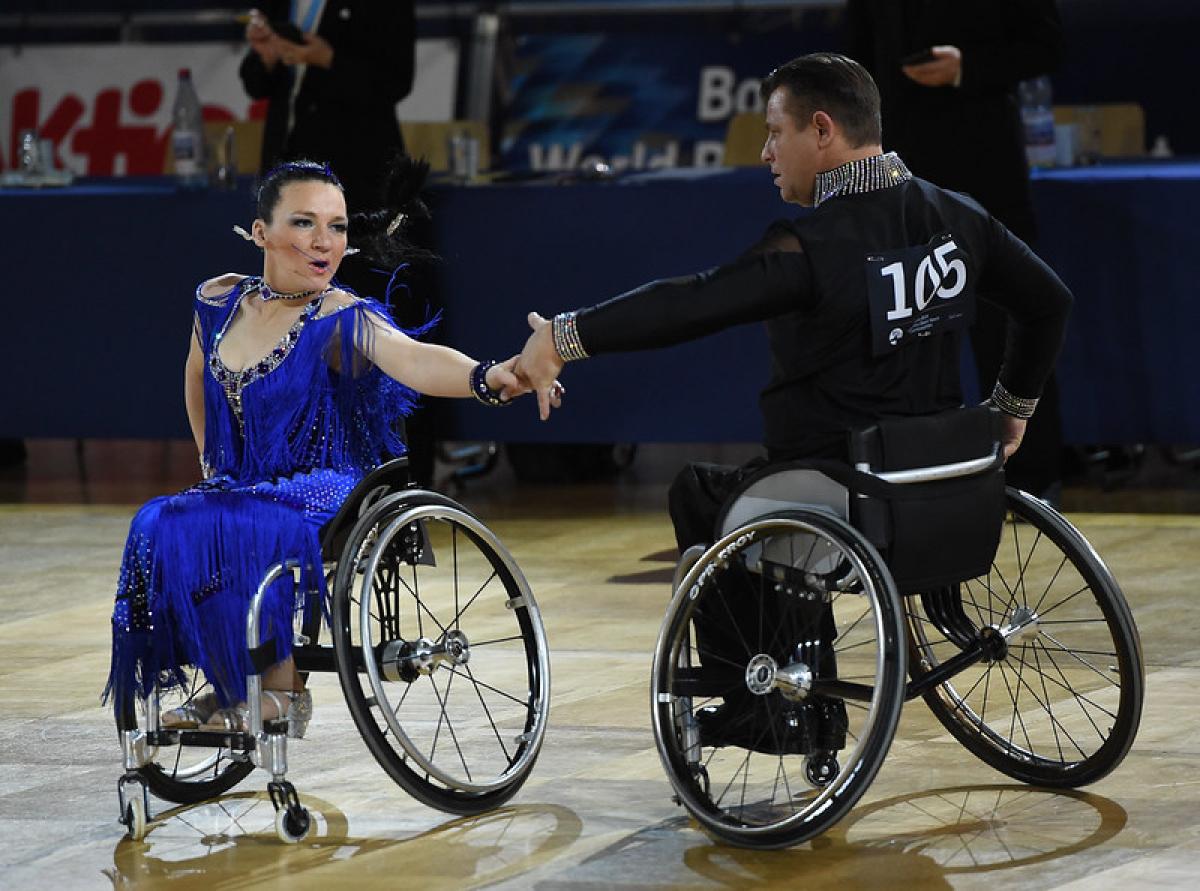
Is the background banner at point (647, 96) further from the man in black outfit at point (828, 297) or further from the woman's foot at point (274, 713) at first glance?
the woman's foot at point (274, 713)

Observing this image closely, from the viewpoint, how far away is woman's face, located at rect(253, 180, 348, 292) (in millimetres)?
3609

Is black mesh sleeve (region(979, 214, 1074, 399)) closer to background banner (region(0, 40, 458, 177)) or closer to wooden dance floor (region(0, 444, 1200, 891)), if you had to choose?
wooden dance floor (region(0, 444, 1200, 891))

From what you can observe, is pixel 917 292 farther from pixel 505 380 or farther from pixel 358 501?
pixel 358 501

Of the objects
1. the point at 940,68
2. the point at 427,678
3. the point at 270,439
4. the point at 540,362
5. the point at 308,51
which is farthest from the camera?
the point at 308,51

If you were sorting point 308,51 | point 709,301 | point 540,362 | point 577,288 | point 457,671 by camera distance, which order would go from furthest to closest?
point 577,288 < point 308,51 < point 457,671 < point 540,362 < point 709,301

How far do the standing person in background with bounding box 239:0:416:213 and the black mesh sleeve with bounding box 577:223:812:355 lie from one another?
3173 mm

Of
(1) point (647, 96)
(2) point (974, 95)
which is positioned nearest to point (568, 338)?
(2) point (974, 95)

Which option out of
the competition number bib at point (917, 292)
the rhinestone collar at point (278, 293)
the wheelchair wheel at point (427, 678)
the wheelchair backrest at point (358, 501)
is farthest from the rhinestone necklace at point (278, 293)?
the competition number bib at point (917, 292)

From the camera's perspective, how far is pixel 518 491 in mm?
7223

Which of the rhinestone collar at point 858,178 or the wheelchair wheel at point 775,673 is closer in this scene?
the wheelchair wheel at point 775,673

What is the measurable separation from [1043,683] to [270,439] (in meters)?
1.42

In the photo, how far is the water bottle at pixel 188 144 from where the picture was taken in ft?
23.3

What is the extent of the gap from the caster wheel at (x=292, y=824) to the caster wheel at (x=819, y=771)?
31.5 inches

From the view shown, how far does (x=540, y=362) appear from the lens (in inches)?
131
